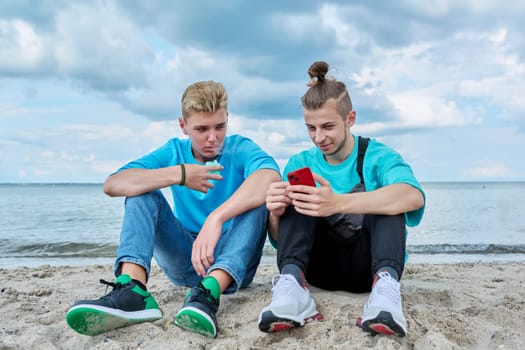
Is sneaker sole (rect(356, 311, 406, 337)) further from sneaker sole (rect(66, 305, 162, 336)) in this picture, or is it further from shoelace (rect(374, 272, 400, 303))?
sneaker sole (rect(66, 305, 162, 336))

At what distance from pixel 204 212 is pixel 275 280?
2.86ft

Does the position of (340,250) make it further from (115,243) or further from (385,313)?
(115,243)

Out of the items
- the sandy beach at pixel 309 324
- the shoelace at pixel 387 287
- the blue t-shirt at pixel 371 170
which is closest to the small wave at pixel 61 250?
the sandy beach at pixel 309 324

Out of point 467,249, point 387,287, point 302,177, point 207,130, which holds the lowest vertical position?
point 467,249

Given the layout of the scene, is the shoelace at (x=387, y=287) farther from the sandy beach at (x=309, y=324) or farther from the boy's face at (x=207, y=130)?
the boy's face at (x=207, y=130)

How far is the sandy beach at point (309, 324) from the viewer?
2463 mm

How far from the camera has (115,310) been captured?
8.48 ft

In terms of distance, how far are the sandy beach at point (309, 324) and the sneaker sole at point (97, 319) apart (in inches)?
1.9

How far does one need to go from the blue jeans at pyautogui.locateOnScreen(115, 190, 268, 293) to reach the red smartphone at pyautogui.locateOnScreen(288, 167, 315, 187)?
46cm

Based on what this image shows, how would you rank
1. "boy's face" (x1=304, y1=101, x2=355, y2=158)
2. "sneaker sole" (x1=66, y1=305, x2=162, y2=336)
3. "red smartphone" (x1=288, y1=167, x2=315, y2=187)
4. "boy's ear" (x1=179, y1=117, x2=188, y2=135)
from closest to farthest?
"sneaker sole" (x1=66, y1=305, x2=162, y2=336)
"red smartphone" (x1=288, y1=167, x2=315, y2=187)
"boy's face" (x1=304, y1=101, x2=355, y2=158)
"boy's ear" (x1=179, y1=117, x2=188, y2=135)

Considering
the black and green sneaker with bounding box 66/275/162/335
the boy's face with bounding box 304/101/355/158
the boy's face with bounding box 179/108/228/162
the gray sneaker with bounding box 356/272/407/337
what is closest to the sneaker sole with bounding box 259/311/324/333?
the gray sneaker with bounding box 356/272/407/337

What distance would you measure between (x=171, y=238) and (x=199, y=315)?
90cm

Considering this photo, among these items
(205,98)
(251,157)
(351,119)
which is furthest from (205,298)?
(351,119)

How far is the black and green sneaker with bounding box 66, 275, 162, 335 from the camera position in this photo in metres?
2.48
